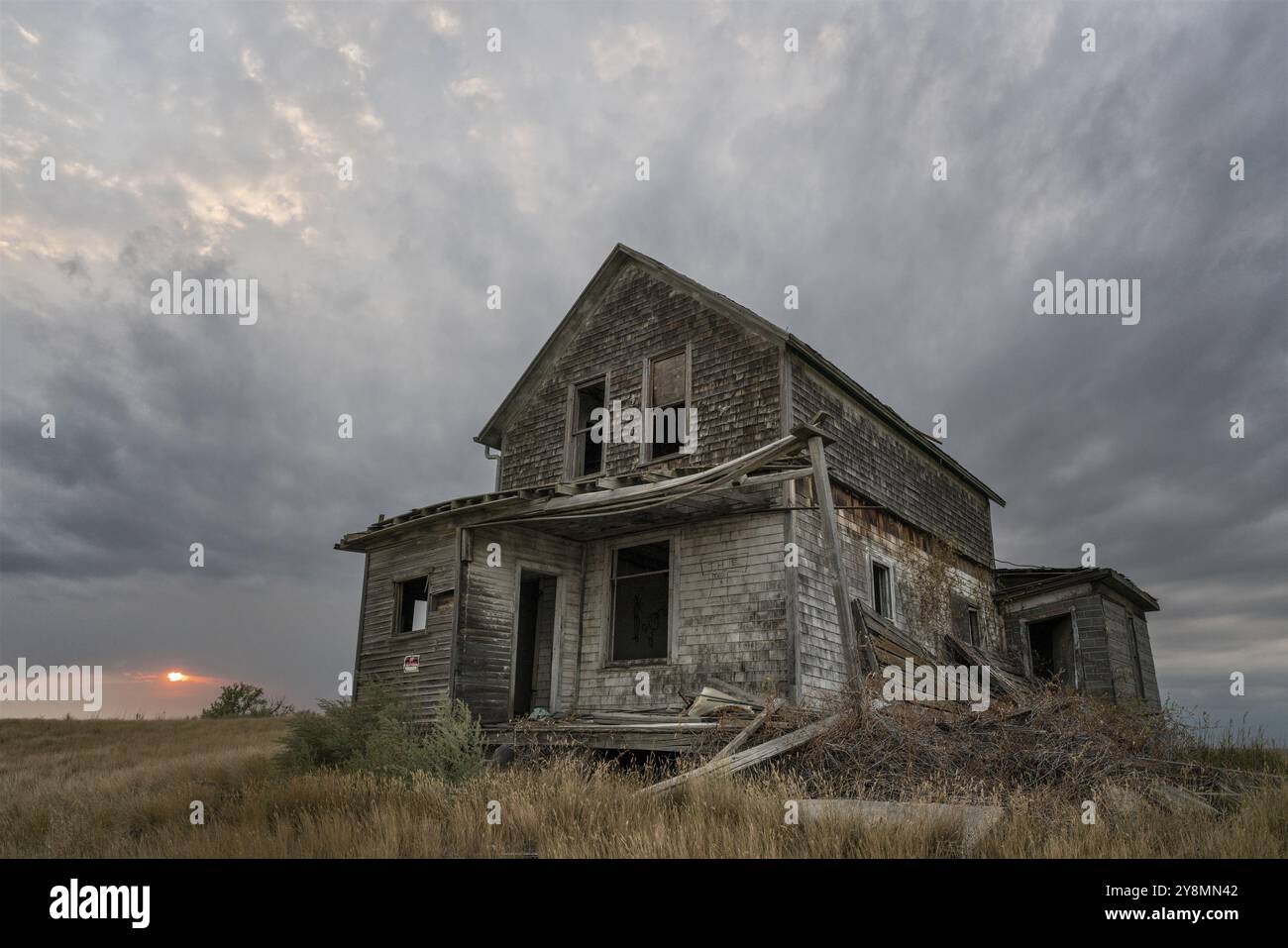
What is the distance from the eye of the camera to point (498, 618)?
1337 cm

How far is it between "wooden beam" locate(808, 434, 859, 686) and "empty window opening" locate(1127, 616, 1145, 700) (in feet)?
48.6

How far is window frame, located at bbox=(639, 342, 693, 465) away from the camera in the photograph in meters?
14.6

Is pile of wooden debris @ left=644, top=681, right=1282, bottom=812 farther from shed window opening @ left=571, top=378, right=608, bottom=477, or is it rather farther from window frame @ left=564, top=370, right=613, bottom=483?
shed window opening @ left=571, top=378, right=608, bottom=477

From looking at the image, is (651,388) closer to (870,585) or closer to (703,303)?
(703,303)

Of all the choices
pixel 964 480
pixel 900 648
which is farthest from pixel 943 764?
pixel 964 480

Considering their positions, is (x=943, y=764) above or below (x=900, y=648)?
below

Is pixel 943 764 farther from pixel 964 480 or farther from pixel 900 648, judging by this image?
pixel 964 480

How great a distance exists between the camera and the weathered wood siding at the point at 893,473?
14125 millimetres

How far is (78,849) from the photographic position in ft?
25.6

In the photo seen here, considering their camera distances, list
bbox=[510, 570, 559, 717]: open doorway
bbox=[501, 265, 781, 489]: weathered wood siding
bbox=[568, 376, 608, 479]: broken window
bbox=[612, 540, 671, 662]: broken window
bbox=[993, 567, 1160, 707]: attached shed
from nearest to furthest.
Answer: bbox=[501, 265, 781, 489]: weathered wood siding
bbox=[510, 570, 559, 717]: open doorway
bbox=[568, 376, 608, 479]: broken window
bbox=[612, 540, 671, 662]: broken window
bbox=[993, 567, 1160, 707]: attached shed

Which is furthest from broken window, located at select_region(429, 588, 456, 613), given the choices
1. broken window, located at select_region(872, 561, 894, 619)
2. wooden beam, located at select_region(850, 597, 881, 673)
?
broken window, located at select_region(872, 561, 894, 619)
